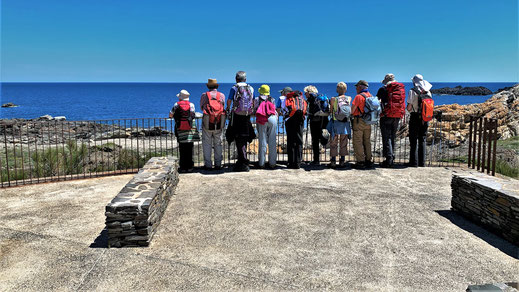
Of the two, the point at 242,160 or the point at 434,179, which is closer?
the point at 434,179

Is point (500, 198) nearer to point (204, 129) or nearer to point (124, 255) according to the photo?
point (124, 255)

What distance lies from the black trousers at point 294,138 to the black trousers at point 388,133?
6.09 feet

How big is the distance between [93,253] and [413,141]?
738cm

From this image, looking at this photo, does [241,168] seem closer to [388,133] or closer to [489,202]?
[388,133]

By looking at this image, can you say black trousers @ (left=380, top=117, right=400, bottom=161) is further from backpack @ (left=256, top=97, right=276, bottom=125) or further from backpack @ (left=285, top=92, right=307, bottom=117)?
backpack @ (left=256, top=97, right=276, bottom=125)

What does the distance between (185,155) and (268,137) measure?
1.90m

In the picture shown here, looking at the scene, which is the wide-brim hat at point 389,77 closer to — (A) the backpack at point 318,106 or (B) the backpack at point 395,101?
(B) the backpack at point 395,101

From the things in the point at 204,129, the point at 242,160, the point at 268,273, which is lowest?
the point at 268,273

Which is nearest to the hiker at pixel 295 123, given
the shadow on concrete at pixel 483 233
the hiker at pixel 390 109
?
the hiker at pixel 390 109

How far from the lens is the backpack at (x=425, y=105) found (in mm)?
9312

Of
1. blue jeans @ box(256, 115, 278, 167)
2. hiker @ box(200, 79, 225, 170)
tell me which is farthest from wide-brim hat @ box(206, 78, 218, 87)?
blue jeans @ box(256, 115, 278, 167)

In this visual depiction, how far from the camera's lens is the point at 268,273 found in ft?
15.3

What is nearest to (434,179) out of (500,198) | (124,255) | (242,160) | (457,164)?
(457,164)

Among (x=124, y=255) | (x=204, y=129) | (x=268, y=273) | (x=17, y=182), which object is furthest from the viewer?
(x=204, y=129)
